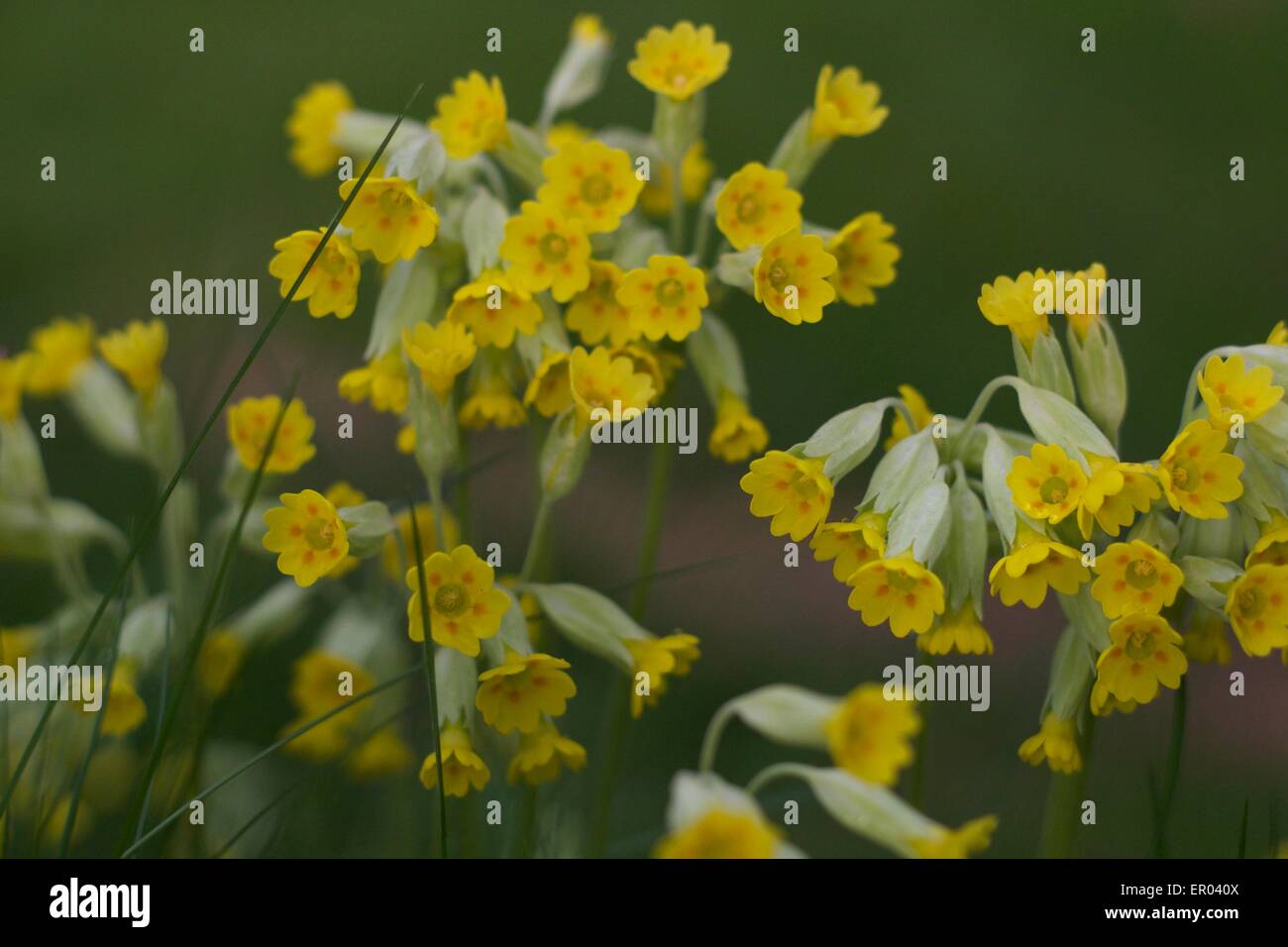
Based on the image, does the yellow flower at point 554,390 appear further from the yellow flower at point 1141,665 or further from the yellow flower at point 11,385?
the yellow flower at point 11,385

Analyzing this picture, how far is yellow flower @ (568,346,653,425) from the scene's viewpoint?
142cm

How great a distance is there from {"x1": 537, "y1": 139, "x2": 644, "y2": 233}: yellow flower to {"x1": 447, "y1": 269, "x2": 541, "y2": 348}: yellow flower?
99 millimetres

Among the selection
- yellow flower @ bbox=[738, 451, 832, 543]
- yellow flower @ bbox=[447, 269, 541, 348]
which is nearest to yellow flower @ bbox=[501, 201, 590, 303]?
yellow flower @ bbox=[447, 269, 541, 348]

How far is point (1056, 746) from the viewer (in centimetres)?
143

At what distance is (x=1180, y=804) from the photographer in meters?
2.22

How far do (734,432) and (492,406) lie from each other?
296 millimetres

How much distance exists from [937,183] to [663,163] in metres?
Answer: 1.62

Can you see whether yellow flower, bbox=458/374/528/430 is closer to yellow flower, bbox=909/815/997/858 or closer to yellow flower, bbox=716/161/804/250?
yellow flower, bbox=716/161/804/250

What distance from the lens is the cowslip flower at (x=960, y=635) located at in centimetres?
142

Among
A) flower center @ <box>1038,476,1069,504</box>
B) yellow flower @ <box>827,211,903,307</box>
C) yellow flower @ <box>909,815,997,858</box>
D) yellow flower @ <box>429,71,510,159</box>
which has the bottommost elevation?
yellow flower @ <box>909,815,997,858</box>

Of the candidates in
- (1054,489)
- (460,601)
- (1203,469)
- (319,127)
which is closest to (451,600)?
(460,601)

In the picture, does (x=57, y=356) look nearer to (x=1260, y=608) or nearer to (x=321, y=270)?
(x=321, y=270)

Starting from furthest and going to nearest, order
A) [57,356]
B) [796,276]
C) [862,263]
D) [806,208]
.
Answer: [806,208] → [57,356] → [862,263] → [796,276]
